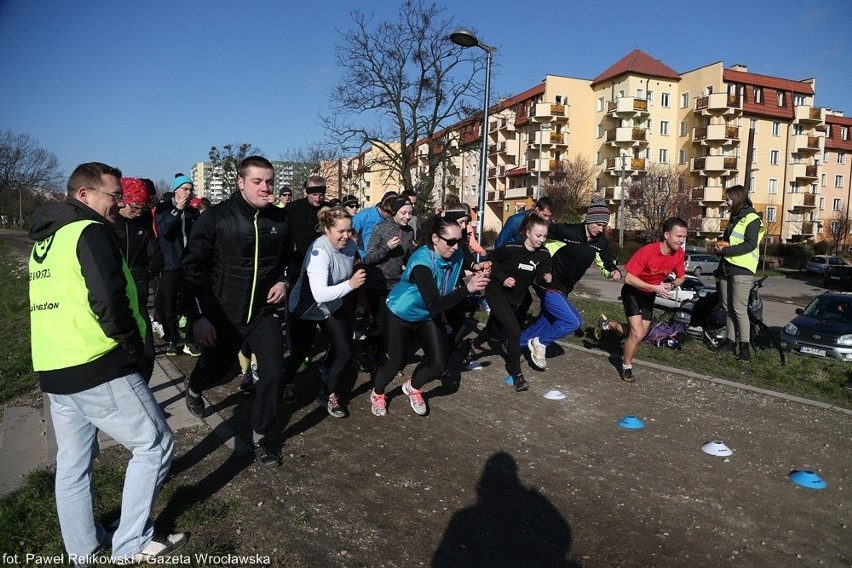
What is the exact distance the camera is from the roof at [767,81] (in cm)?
5966

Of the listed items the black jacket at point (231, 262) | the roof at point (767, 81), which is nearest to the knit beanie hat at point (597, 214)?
the black jacket at point (231, 262)

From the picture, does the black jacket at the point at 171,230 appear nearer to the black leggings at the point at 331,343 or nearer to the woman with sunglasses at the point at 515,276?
the black leggings at the point at 331,343

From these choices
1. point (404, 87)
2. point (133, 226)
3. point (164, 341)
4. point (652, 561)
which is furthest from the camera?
point (404, 87)

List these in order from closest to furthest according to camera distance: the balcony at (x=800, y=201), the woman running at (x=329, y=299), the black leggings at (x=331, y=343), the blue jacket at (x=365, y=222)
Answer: the woman running at (x=329, y=299) < the black leggings at (x=331, y=343) < the blue jacket at (x=365, y=222) < the balcony at (x=800, y=201)

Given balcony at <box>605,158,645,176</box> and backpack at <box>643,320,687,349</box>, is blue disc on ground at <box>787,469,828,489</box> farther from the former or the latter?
balcony at <box>605,158,645,176</box>

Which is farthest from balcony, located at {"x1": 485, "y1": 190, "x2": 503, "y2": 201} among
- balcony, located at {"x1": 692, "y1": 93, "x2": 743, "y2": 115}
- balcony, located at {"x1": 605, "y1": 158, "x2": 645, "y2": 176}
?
balcony, located at {"x1": 692, "y1": 93, "x2": 743, "y2": 115}

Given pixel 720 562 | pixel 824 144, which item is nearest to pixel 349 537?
pixel 720 562

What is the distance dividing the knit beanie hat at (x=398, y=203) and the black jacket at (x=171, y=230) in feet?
8.63

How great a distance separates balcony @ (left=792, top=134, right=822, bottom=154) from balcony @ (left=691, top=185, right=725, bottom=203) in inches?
480

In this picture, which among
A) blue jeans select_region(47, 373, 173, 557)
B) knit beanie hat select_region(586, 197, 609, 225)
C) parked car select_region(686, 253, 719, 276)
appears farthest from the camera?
parked car select_region(686, 253, 719, 276)

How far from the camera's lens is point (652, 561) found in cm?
315

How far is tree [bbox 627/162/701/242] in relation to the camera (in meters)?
50.7

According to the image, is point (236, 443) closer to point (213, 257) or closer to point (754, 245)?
point (213, 257)

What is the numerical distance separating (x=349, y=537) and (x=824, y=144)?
79712mm
